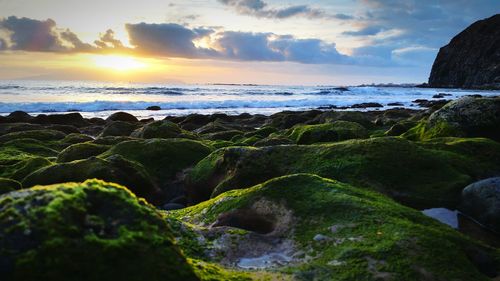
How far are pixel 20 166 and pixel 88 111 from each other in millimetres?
39317

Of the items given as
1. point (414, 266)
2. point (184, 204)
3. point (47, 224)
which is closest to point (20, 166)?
point (184, 204)

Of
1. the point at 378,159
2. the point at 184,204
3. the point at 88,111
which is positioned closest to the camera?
the point at 378,159

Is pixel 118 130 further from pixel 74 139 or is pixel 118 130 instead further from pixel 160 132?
pixel 160 132

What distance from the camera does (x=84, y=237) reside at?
3580 mm

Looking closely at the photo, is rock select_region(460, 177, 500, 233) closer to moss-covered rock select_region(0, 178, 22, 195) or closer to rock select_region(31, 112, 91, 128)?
moss-covered rock select_region(0, 178, 22, 195)

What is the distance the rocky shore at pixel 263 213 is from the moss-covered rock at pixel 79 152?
4.5 inches

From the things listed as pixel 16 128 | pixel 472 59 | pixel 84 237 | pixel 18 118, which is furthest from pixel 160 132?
pixel 472 59

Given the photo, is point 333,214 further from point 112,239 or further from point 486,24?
point 486,24

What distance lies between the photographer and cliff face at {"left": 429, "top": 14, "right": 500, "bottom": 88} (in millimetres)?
134000

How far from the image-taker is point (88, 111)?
51250 mm

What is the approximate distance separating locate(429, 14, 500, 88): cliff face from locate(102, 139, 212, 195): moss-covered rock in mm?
124742

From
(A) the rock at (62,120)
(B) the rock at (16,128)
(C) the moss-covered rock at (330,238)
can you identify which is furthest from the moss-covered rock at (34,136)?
(C) the moss-covered rock at (330,238)

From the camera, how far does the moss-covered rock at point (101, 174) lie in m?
10.7

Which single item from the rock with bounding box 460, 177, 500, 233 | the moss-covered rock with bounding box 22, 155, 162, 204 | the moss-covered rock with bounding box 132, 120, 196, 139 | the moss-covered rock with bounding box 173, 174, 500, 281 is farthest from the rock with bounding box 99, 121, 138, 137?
the rock with bounding box 460, 177, 500, 233
